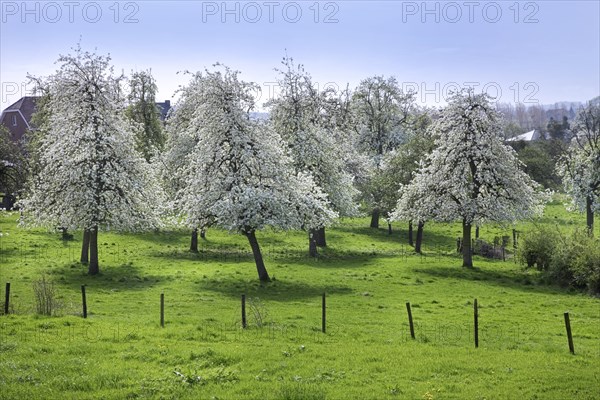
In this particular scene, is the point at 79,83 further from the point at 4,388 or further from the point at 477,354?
the point at 477,354

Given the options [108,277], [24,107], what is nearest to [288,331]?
[108,277]

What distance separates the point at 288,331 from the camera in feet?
81.4

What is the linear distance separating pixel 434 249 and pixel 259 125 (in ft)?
92.6

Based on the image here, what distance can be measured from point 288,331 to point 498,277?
2600cm

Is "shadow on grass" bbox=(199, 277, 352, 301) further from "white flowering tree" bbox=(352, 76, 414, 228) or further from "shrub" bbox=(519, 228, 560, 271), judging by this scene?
"white flowering tree" bbox=(352, 76, 414, 228)

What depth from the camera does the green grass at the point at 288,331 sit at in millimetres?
17438

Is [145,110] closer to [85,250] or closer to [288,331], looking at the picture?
[85,250]

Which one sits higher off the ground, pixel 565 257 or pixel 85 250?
pixel 85 250

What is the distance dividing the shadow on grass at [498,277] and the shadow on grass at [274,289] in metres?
11.0

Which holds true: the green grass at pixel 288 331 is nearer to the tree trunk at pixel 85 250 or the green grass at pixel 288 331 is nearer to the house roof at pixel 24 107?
the tree trunk at pixel 85 250

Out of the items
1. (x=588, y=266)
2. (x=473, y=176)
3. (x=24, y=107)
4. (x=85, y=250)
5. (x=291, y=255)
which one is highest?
(x=24, y=107)

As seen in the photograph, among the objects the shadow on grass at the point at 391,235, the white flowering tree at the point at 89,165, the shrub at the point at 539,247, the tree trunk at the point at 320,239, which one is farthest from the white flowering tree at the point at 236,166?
the shadow on grass at the point at 391,235

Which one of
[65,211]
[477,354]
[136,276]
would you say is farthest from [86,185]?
[477,354]

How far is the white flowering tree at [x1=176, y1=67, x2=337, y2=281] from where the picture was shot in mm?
38000
